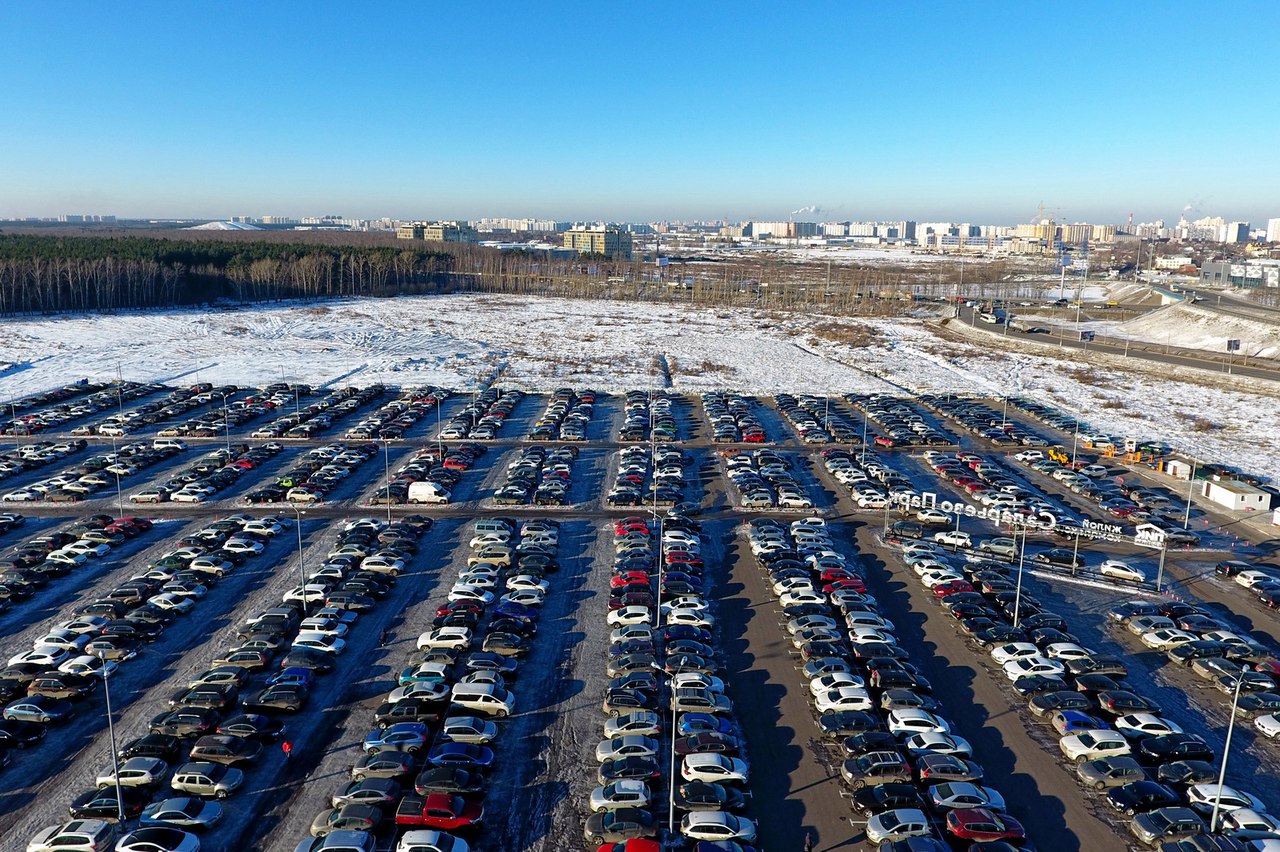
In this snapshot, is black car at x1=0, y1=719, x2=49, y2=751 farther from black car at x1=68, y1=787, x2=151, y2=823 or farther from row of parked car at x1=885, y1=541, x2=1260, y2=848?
row of parked car at x1=885, y1=541, x2=1260, y2=848

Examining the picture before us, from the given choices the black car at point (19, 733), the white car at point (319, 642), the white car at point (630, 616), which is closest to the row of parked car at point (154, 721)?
the black car at point (19, 733)

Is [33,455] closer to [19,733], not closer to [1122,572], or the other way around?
[19,733]

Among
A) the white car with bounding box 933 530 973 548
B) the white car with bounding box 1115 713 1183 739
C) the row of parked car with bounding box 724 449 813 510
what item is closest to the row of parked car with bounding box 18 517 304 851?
the white car with bounding box 1115 713 1183 739

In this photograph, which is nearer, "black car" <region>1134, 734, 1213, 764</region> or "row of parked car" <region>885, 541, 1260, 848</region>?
"row of parked car" <region>885, 541, 1260, 848</region>

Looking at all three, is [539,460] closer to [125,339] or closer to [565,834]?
[565,834]

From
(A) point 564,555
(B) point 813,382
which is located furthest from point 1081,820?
(B) point 813,382

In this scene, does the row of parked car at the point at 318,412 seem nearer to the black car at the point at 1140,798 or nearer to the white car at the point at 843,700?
the white car at the point at 843,700
